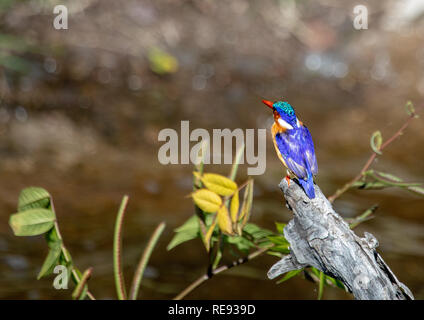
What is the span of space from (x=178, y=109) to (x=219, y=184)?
11.5 ft

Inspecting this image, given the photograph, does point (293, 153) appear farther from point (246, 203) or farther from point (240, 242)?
point (240, 242)

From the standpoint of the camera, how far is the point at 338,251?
1116 mm

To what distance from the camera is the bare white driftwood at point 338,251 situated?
1.11 m

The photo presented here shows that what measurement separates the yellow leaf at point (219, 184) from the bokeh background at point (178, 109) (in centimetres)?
137

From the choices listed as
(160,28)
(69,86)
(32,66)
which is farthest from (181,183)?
(160,28)

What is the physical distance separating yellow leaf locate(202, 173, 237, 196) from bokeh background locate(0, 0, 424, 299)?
1.37m

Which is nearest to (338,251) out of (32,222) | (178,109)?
(32,222)

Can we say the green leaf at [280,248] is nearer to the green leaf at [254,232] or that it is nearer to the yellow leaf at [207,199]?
the green leaf at [254,232]

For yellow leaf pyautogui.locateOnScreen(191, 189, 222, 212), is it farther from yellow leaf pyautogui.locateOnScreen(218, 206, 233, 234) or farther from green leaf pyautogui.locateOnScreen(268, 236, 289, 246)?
green leaf pyautogui.locateOnScreen(268, 236, 289, 246)

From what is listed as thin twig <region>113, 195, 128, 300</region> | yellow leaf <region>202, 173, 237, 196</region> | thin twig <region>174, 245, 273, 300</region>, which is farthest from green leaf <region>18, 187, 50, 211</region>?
thin twig <region>174, 245, 273, 300</region>

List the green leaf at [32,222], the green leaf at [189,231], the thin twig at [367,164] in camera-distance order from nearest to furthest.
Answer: the green leaf at [32,222], the thin twig at [367,164], the green leaf at [189,231]

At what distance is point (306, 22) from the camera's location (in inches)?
235

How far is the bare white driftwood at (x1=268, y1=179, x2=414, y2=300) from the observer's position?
1107 mm

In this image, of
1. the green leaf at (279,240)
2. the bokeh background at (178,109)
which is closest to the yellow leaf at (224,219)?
the green leaf at (279,240)
